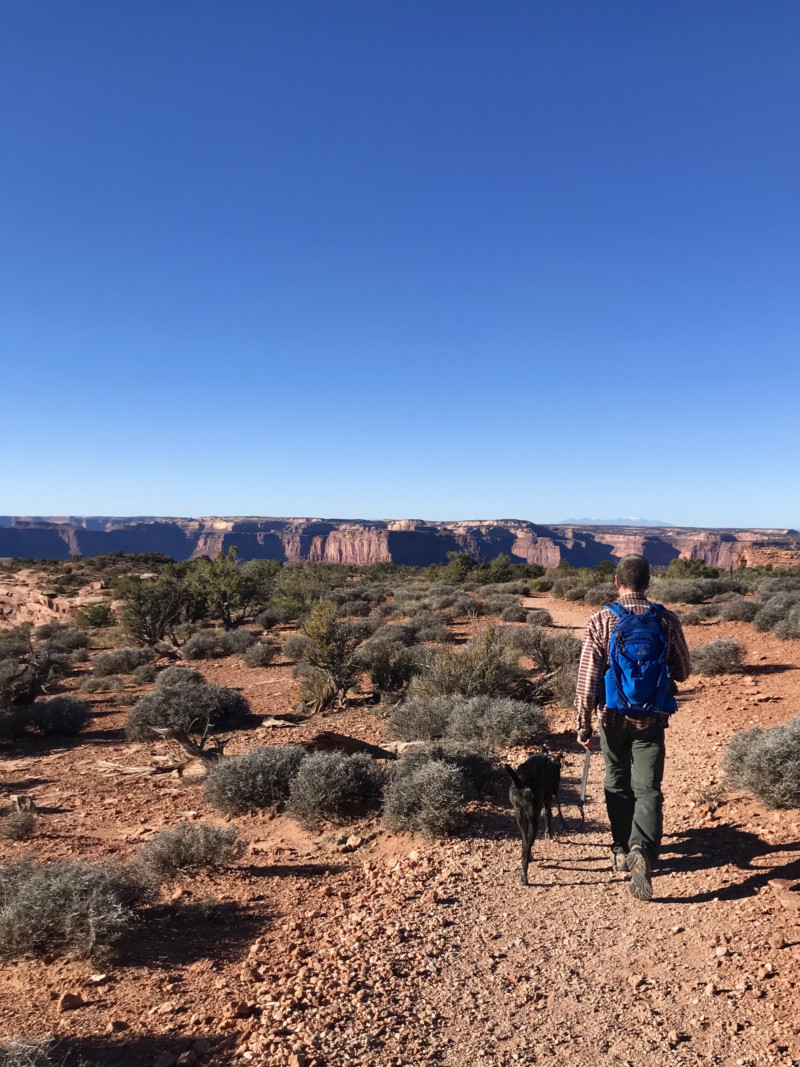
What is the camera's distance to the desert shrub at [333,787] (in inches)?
227

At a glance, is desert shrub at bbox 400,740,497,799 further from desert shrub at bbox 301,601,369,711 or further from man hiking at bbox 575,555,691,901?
desert shrub at bbox 301,601,369,711

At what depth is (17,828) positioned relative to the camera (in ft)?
18.8

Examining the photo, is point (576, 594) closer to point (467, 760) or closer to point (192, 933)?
point (467, 760)

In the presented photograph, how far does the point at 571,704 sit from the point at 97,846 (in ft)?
22.1

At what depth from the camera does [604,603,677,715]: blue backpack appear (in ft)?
12.2

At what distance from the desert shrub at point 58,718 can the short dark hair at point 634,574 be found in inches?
390

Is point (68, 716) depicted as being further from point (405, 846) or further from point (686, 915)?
point (686, 915)

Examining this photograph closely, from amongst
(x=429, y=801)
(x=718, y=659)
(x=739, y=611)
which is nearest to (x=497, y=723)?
(x=429, y=801)

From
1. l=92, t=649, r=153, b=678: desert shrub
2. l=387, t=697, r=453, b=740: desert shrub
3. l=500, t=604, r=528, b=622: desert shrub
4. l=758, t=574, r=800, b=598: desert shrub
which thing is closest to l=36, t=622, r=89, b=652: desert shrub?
l=92, t=649, r=153, b=678: desert shrub

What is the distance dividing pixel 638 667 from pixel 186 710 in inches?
317

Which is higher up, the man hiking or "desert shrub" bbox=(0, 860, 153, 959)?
the man hiking

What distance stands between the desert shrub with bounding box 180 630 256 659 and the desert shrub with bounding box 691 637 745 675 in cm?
1108

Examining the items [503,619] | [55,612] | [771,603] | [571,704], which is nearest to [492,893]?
[571,704]

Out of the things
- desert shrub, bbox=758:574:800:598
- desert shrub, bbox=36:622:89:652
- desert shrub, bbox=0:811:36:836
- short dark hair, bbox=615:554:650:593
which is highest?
short dark hair, bbox=615:554:650:593
